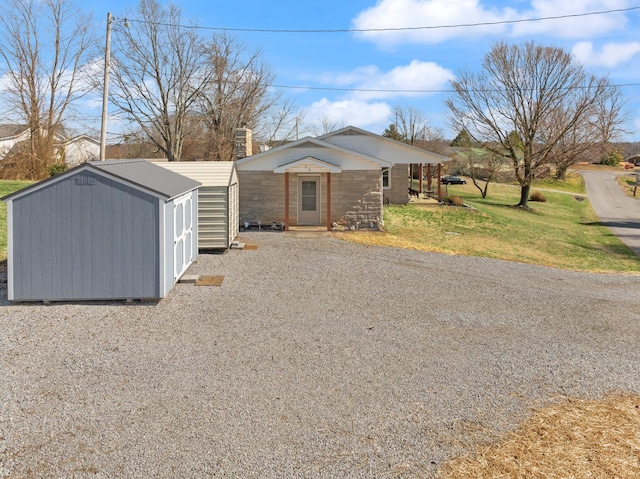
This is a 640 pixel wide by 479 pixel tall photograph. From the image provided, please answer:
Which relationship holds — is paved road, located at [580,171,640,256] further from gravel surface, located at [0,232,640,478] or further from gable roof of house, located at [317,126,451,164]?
gravel surface, located at [0,232,640,478]

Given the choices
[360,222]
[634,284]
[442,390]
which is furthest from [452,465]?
[360,222]

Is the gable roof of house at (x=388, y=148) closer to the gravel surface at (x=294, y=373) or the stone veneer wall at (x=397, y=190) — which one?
the stone veneer wall at (x=397, y=190)

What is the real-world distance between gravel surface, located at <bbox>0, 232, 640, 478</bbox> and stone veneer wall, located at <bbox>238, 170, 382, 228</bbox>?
8272 mm

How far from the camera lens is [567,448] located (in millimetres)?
4863

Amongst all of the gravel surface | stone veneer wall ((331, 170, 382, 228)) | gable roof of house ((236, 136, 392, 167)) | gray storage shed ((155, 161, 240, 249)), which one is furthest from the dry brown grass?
gable roof of house ((236, 136, 392, 167))

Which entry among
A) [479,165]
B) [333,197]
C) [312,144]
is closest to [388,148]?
[312,144]

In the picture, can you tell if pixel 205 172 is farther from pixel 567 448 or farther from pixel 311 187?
pixel 567 448

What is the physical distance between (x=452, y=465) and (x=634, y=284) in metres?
10.8

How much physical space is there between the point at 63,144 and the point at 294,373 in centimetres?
3049

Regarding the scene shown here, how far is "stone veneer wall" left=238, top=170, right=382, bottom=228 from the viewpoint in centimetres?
1961

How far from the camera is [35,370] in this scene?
641cm

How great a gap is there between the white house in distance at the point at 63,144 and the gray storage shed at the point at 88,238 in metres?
24.6

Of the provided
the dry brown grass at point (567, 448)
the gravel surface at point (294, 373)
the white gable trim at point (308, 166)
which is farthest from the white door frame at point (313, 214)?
the dry brown grass at point (567, 448)

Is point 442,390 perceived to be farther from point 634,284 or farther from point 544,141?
point 544,141
